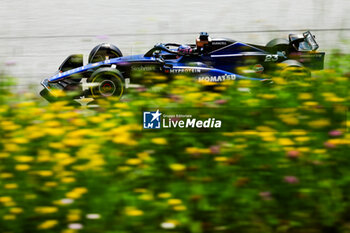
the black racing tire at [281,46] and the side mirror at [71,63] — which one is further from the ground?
the black racing tire at [281,46]

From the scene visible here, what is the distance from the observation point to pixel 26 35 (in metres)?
10.5

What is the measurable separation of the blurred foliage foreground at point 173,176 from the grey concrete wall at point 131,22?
18.5 ft

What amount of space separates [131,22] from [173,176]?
8.14 m

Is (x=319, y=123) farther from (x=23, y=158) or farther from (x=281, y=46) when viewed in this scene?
(x=281, y=46)

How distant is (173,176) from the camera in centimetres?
329

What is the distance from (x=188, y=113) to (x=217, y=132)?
229 mm

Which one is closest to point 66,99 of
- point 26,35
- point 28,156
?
point 28,156

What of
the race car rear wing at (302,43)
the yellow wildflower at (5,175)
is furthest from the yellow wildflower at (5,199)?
the race car rear wing at (302,43)

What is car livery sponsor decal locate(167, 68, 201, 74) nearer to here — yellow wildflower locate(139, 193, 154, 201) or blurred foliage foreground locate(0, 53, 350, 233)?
blurred foliage foreground locate(0, 53, 350, 233)

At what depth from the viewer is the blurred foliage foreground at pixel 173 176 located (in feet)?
10.2

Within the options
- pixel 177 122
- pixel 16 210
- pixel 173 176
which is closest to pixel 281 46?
pixel 177 122

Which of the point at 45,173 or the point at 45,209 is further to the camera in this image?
the point at 45,173

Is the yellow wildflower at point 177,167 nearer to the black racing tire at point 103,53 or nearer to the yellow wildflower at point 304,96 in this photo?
the yellow wildflower at point 304,96

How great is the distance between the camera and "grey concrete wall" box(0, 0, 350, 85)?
9.82 m
